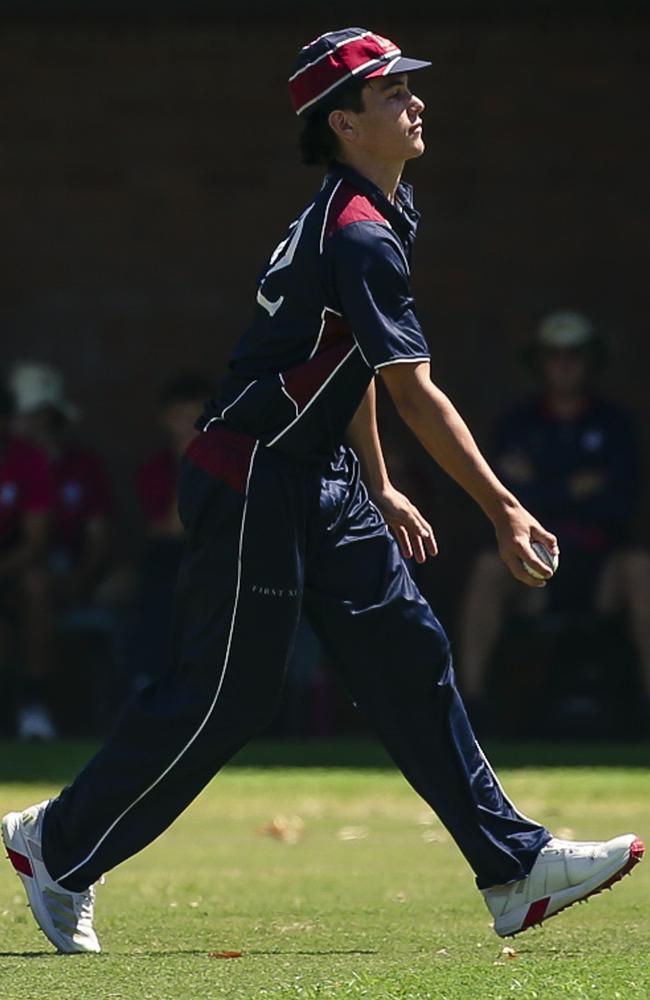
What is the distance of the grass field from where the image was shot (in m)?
4.14

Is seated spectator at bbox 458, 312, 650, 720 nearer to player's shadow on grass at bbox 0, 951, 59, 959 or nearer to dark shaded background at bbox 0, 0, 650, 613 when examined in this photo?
dark shaded background at bbox 0, 0, 650, 613

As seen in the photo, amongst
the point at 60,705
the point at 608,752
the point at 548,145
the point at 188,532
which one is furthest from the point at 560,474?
the point at 188,532

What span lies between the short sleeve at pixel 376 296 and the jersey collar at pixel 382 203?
17 centimetres

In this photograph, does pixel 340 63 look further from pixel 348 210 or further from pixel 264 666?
pixel 264 666

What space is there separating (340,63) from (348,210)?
0.37 metres

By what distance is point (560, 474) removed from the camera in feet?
33.3

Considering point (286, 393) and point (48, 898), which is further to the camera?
point (48, 898)

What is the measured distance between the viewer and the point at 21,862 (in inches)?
188

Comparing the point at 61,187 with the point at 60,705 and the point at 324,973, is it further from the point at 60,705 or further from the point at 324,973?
the point at 324,973

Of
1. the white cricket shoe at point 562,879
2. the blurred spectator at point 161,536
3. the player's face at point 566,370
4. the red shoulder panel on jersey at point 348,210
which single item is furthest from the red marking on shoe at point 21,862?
the player's face at point 566,370

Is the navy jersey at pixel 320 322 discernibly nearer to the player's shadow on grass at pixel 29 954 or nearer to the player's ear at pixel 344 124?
the player's ear at pixel 344 124

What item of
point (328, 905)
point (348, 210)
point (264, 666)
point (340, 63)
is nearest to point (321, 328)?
point (348, 210)

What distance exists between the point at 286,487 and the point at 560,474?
5.63 metres

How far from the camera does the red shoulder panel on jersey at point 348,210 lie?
4488mm
